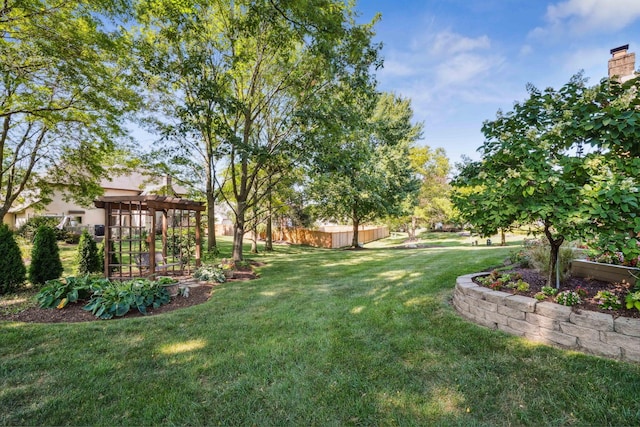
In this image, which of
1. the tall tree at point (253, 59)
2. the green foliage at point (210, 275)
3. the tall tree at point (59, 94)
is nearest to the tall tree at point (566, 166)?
the tall tree at point (253, 59)

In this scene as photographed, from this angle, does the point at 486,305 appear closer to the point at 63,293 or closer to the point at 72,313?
the point at 72,313

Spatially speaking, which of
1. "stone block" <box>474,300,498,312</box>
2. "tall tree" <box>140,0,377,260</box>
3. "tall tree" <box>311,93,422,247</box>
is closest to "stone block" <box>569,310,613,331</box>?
"stone block" <box>474,300,498,312</box>

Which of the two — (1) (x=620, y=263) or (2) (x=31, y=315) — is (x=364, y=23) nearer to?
(1) (x=620, y=263)

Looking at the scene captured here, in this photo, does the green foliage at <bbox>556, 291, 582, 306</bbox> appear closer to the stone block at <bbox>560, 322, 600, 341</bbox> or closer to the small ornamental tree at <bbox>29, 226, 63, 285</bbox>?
the stone block at <bbox>560, 322, 600, 341</bbox>

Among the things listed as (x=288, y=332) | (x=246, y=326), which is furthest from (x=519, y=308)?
(x=246, y=326)

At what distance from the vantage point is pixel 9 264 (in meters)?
5.71

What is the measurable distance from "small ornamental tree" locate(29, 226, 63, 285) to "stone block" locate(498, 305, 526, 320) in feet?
29.3

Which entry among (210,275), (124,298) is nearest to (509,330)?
(124,298)

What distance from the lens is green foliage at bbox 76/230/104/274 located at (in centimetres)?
735

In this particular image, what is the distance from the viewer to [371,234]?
24984 millimetres

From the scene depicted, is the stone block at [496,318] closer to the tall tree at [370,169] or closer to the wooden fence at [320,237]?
the tall tree at [370,169]

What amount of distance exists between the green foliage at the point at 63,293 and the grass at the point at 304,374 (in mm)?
702

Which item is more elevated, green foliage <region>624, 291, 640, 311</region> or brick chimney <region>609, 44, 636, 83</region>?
brick chimney <region>609, 44, 636, 83</region>

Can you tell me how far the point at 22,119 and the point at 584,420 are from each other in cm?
1461
